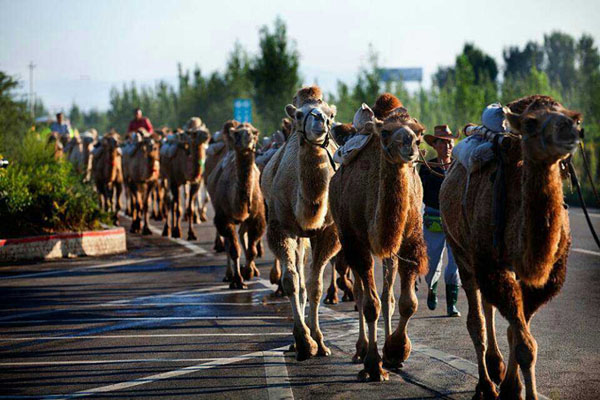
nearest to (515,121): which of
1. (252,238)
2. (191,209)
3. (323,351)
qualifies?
(323,351)

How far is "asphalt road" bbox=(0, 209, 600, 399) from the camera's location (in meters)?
8.16

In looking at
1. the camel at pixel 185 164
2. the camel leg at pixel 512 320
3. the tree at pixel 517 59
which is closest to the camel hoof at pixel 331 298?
the camel leg at pixel 512 320

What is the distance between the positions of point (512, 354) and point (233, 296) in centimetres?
698

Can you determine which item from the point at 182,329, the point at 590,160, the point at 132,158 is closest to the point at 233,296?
the point at 182,329

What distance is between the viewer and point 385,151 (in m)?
8.28

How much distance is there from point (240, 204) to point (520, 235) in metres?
8.21

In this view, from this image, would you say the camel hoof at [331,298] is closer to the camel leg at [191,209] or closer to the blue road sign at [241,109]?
the camel leg at [191,209]

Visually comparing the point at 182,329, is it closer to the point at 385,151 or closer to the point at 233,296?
the point at 233,296

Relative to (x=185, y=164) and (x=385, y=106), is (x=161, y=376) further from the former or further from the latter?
(x=185, y=164)

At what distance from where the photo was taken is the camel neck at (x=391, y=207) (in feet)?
27.1

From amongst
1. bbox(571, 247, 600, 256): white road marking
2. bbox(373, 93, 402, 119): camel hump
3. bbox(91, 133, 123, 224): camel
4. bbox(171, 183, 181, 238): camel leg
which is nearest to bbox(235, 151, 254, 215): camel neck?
bbox(373, 93, 402, 119): camel hump

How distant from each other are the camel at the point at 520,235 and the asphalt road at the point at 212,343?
2.28 feet

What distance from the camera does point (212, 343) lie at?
10102 millimetres

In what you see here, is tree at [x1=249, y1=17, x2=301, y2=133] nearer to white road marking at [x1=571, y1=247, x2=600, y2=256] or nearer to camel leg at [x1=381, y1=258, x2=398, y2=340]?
white road marking at [x1=571, y1=247, x2=600, y2=256]
